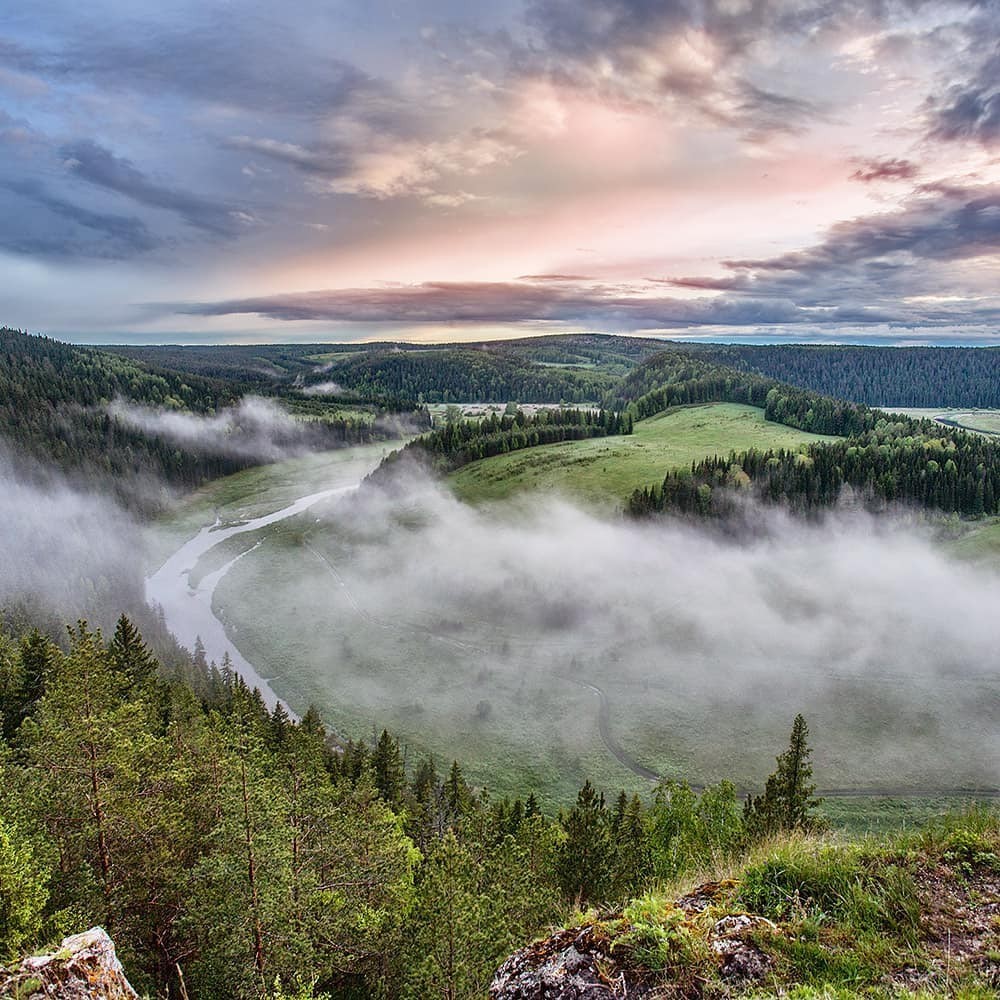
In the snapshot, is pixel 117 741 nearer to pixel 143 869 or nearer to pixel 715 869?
pixel 143 869

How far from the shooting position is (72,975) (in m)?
9.62

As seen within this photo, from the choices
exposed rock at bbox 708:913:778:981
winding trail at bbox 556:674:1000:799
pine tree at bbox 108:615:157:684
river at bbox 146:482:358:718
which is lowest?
winding trail at bbox 556:674:1000:799

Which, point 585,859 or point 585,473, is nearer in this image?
point 585,859

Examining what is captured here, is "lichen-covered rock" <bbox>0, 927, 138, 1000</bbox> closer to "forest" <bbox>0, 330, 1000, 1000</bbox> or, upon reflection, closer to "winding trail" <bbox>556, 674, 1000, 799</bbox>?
"forest" <bbox>0, 330, 1000, 1000</bbox>

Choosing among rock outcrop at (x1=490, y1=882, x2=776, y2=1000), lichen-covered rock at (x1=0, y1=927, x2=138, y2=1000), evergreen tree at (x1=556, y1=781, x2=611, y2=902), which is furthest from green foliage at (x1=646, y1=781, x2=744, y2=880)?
lichen-covered rock at (x1=0, y1=927, x2=138, y2=1000)

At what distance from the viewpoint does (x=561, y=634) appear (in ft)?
381

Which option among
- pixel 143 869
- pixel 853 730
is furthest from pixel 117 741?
pixel 853 730

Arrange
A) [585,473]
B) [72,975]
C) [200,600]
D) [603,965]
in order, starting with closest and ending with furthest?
1. [603,965]
2. [72,975]
3. [200,600]
4. [585,473]

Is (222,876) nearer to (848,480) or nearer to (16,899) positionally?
(16,899)

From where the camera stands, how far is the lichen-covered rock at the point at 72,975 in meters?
9.10

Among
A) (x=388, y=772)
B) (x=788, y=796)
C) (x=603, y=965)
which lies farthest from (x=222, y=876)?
→ (x=388, y=772)

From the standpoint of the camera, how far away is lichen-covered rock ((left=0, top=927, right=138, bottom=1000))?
9102mm

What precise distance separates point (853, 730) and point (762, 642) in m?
26.3

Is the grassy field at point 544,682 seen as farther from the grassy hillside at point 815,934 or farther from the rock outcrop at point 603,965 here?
the rock outcrop at point 603,965
